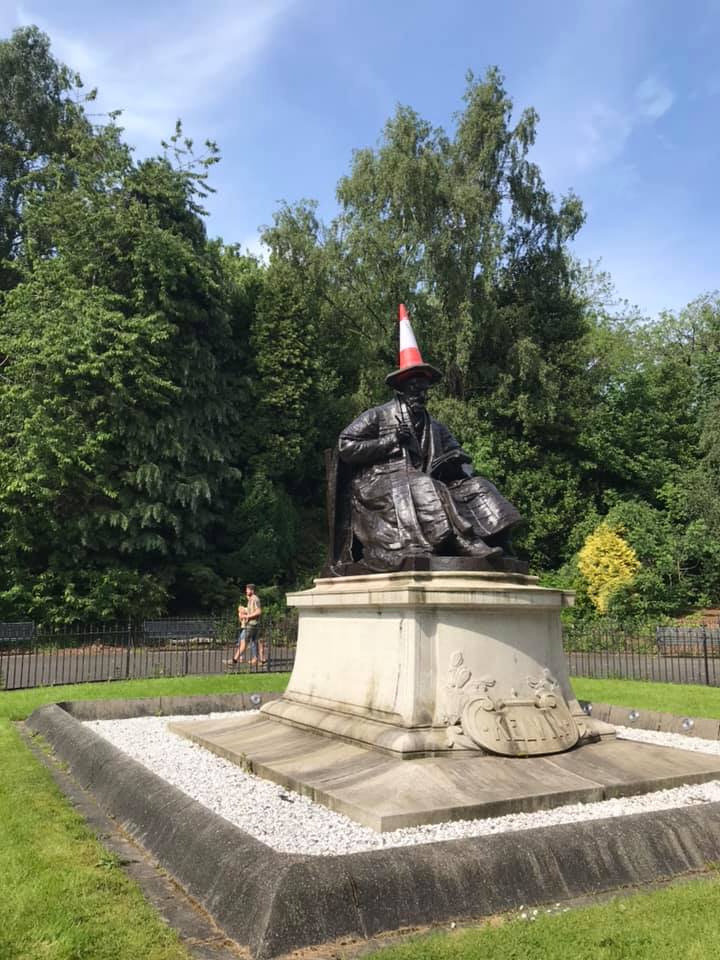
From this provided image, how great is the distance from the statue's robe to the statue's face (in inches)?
3.3

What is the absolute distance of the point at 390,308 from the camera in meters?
32.2

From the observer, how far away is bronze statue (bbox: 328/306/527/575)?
24.4 ft

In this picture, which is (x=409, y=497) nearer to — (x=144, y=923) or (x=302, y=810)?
(x=302, y=810)

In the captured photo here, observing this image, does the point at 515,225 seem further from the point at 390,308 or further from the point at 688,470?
the point at 688,470

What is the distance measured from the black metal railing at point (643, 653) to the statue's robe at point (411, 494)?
9.26 meters

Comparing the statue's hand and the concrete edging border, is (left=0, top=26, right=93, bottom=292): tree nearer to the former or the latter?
the statue's hand

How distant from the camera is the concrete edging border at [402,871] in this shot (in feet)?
11.5

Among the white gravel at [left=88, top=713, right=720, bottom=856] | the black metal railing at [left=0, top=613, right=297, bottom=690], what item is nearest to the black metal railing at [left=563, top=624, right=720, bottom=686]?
the black metal railing at [left=0, top=613, right=297, bottom=690]

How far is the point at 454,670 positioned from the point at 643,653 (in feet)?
48.7

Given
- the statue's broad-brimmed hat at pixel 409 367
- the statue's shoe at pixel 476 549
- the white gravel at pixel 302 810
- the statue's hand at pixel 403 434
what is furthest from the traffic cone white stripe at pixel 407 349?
the white gravel at pixel 302 810

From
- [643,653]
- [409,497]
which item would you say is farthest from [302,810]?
[643,653]

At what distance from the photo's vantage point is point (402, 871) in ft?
12.2

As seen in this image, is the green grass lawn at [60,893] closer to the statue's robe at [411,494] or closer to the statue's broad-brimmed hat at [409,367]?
the statue's robe at [411,494]

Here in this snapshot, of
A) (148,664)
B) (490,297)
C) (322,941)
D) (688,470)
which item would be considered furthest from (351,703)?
(688,470)
